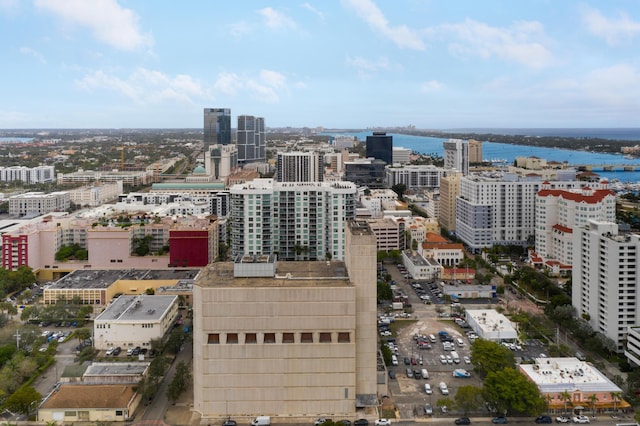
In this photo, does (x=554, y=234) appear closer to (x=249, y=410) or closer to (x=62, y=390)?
(x=249, y=410)

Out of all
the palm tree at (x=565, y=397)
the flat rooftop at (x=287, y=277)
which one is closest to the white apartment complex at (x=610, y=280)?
the palm tree at (x=565, y=397)

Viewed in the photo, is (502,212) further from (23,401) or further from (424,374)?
(23,401)

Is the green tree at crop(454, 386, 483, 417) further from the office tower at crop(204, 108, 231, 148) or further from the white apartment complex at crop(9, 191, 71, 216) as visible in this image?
the office tower at crop(204, 108, 231, 148)

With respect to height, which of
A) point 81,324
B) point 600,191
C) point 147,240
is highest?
point 600,191

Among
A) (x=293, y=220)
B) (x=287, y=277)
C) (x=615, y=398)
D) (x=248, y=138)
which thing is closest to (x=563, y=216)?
(x=293, y=220)

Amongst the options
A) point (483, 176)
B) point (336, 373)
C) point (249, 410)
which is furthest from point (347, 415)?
point (483, 176)

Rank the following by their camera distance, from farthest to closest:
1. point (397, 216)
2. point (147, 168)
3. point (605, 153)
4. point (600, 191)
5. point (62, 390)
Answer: point (605, 153)
point (147, 168)
point (397, 216)
point (600, 191)
point (62, 390)
